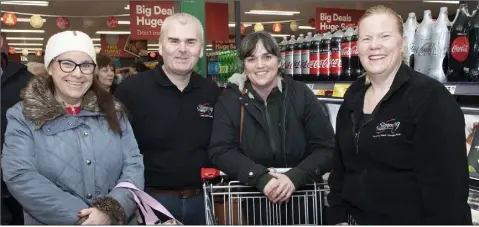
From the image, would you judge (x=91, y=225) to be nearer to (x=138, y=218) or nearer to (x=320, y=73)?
(x=138, y=218)

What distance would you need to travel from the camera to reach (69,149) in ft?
7.64

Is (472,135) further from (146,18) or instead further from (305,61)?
(146,18)

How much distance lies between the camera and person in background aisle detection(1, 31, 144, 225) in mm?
2279

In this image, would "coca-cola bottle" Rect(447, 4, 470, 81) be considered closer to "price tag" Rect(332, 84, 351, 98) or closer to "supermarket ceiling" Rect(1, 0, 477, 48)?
"price tag" Rect(332, 84, 351, 98)

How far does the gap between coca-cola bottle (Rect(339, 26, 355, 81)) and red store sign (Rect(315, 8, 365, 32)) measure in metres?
6.69

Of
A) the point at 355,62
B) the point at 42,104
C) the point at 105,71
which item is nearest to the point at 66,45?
the point at 42,104

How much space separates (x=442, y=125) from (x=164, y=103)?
155 cm

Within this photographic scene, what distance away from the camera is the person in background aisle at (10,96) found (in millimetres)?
2791

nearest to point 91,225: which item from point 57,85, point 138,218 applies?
point 138,218

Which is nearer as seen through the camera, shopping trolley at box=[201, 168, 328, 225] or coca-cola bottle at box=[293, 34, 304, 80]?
shopping trolley at box=[201, 168, 328, 225]

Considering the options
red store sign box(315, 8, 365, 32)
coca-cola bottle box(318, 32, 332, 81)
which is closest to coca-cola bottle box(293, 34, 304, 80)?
coca-cola bottle box(318, 32, 332, 81)

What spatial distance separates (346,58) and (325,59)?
0.77 feet

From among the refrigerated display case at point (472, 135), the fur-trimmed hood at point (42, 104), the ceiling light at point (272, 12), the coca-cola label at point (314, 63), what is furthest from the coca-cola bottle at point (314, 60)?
the ceiling light at point (272, 12)

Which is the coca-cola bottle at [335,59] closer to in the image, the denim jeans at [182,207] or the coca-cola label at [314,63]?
the coca-cola label at [314,63]
